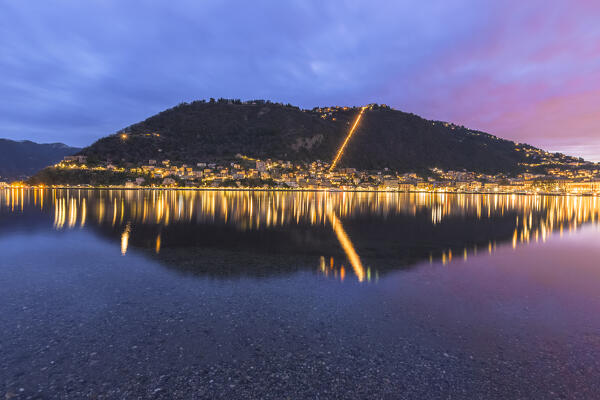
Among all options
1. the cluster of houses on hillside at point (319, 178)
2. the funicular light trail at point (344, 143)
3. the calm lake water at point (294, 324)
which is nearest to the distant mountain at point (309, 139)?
the funicular light trail at point (344, 143)

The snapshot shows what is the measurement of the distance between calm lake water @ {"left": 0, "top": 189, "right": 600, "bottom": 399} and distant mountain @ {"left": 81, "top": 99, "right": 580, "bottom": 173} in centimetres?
9535

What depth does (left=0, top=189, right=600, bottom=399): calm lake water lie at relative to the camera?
3641 millimetres

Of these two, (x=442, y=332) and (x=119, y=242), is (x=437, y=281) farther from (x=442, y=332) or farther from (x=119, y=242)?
(x=119, y=242)

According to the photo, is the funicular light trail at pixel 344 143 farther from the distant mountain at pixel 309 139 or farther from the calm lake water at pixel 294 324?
the calm lake water at pixel 294 324

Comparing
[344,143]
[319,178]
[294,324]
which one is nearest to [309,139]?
[344,143]

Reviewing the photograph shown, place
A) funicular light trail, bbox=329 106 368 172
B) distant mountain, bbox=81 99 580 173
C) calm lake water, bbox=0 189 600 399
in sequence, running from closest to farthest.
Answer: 1. calm lake water, bbox=0 189 600 399
2. distant mountain, bbox=81 99 580 173
3. funicular light trail, bbox=329 106 368 172

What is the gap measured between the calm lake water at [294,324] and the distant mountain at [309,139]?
9535cm

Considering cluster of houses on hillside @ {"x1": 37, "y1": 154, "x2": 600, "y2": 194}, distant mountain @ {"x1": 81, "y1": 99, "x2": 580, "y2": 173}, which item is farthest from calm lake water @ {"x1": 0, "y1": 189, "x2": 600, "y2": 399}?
distant mountain @ {"x1": 81, "y1": 99, "x2": 580, "y2": 173}

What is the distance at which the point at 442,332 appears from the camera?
5.00 meters

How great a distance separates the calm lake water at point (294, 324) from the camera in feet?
11.9

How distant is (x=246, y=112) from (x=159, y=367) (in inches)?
5297

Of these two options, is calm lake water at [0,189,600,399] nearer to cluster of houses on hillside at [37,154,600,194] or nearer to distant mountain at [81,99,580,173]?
cluster of houses on hillside at [37,154,600,194]

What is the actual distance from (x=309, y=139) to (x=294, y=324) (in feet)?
388

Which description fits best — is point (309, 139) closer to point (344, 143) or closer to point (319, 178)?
point (344, 143)
